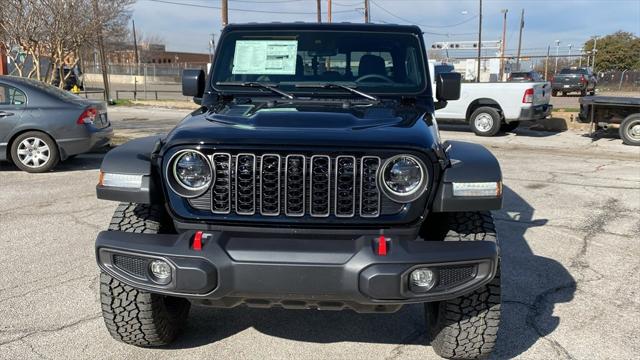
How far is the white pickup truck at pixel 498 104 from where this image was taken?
45.5 feet

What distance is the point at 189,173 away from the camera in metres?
2.78

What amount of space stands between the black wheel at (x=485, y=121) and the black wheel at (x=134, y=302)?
1253 cm

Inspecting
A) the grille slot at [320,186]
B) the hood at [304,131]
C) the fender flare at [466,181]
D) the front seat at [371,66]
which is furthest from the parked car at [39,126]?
the fender flare at [466,181]

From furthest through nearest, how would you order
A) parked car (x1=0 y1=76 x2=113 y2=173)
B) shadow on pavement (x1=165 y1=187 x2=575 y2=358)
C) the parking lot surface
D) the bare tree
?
Answer: 1. the bare tree
2. parked car (x1=0 y1=76 x2=113 y2=173)
3. shadow on pavement (x1=165 y1=187 x2=575 y2=358)
4. the parking lot surface

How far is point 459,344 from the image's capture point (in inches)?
121

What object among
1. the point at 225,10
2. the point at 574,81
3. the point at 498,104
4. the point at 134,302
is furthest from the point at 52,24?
Result: the point at 574,81

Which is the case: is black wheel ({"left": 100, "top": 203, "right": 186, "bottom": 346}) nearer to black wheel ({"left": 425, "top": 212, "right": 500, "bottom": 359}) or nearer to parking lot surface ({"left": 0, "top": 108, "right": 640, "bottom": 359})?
parking lot surface ({"left": 0, "top": 108, "right": 640, "bottom": 359})

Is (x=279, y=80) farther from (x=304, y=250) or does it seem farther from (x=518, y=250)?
(x=518, y=250)

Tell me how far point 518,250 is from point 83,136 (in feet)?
21.0

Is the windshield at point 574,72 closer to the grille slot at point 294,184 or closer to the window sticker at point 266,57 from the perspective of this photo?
the window sticker at point 266,57

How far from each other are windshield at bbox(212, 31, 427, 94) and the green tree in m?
56.7

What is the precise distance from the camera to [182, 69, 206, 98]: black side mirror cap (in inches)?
169

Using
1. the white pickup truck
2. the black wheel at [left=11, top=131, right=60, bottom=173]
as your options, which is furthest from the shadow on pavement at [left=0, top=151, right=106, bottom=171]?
the white pickup truck

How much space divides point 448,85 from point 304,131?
1.99m
